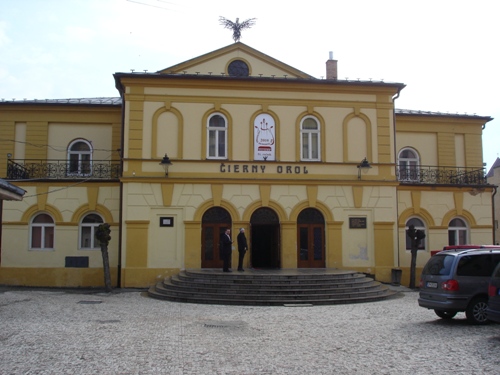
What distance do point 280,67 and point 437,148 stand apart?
9489 mm

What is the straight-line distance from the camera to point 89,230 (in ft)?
76.9

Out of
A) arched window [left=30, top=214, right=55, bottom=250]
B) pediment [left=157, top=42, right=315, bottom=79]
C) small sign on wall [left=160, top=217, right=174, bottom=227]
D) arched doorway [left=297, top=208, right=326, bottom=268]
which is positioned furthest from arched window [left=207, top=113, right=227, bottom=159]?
arched window [left=30, top=214, right=55, bottom=250]

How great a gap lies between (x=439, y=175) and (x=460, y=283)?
552 inches

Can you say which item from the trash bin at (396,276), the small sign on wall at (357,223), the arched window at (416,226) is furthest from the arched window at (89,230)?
the arched window at (416,226)

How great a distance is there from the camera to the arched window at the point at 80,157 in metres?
25.0

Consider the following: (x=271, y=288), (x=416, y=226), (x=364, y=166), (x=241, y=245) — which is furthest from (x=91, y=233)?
(x=416, y=226)

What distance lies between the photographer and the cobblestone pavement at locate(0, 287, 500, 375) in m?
8.88

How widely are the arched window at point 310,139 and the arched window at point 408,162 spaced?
4.99 m

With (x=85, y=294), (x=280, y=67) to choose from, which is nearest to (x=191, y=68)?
(x=280, y=67)

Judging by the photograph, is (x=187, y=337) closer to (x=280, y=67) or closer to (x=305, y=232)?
(x=305, y=232)

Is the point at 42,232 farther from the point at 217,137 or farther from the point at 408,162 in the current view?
the point at 408,162

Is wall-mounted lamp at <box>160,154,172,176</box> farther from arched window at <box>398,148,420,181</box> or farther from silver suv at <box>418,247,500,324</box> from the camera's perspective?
silver suv at <box>418,247,500,324</box>

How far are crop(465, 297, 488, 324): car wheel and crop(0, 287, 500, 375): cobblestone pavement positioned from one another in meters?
0.31

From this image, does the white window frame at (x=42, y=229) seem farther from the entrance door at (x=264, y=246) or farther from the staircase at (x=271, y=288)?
the entrance door at (x=264, y=246)
